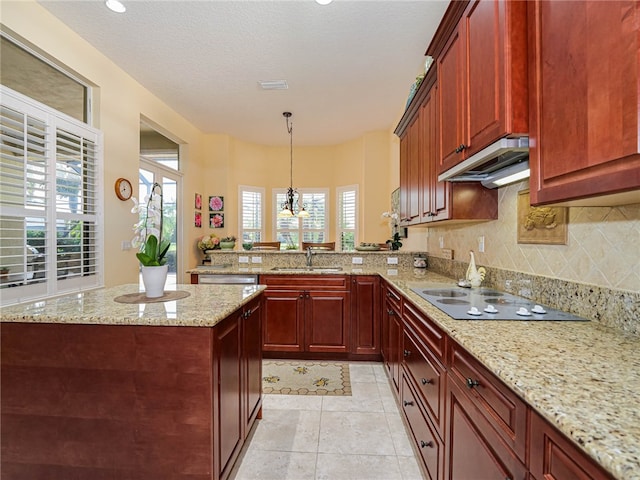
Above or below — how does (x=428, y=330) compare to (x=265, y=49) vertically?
below

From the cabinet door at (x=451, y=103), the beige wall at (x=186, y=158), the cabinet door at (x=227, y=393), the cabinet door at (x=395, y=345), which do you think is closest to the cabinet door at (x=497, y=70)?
the cabinet door at (x=451, y=103)

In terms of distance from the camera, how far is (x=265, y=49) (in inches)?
113

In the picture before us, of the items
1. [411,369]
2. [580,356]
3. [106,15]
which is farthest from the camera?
[106,15]

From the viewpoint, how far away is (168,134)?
14.0ft

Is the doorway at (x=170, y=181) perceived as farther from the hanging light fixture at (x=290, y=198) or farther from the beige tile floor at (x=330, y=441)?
the beige tile floor at (x=330, y=441)

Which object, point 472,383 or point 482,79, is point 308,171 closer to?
point 482,79

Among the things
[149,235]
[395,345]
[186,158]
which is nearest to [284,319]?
[395,345]

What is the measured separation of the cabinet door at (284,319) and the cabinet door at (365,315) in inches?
20.8

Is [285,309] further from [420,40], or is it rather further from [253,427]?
[420,40]

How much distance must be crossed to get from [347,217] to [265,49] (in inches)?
142

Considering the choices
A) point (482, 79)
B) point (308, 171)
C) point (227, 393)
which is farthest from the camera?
point (308, 171)

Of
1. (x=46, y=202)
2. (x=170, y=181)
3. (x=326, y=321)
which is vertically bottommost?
(x=326, y=321)

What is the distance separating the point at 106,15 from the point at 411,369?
346 centimetres

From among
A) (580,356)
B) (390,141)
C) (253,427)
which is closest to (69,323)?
(253,427)
